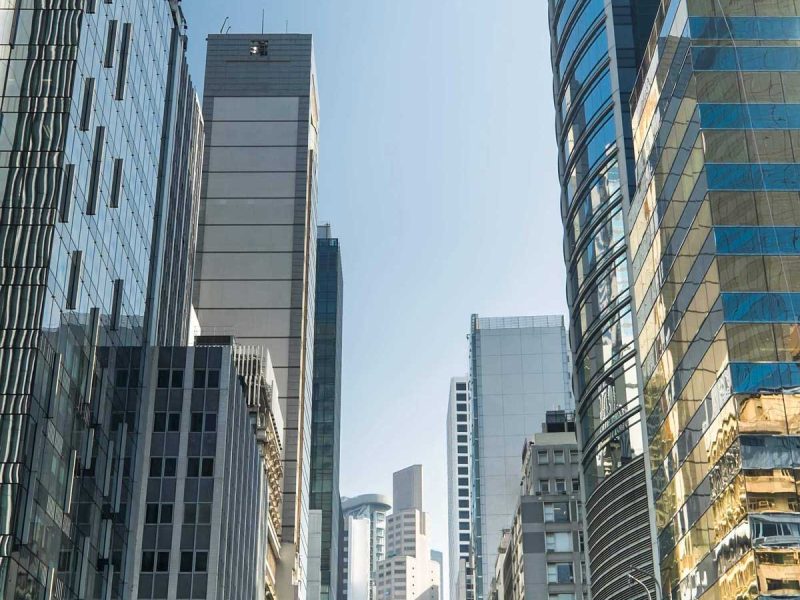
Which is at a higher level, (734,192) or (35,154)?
(35,154)

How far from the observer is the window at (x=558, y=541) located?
127062 mm

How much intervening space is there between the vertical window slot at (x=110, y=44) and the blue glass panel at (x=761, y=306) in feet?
120

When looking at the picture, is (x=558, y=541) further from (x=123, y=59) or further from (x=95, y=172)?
(x=95, y=172)

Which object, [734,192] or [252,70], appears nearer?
[734,192]

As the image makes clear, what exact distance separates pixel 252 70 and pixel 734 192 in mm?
102522

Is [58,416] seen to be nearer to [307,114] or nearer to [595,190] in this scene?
[595,190]

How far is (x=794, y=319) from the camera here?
4806 cm

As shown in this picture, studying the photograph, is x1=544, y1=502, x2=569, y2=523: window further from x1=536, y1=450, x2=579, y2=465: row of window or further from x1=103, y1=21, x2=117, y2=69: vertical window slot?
x1=103, y1=21, x2=117, y2=69: vertical window slot

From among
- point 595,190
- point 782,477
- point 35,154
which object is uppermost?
point 595,190

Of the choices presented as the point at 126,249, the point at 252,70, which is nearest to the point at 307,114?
the point at 252,70

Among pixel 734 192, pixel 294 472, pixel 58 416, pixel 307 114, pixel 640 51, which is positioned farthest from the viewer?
pixel 307 114

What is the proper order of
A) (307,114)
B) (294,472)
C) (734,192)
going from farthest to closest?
1. (307,114)
2. (294,472)
3. (734,192)

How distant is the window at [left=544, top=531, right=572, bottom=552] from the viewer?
127m

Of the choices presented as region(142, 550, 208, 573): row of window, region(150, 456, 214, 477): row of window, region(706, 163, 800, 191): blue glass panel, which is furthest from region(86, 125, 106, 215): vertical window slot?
region(706, 163, 800, 191): blue glass panel
